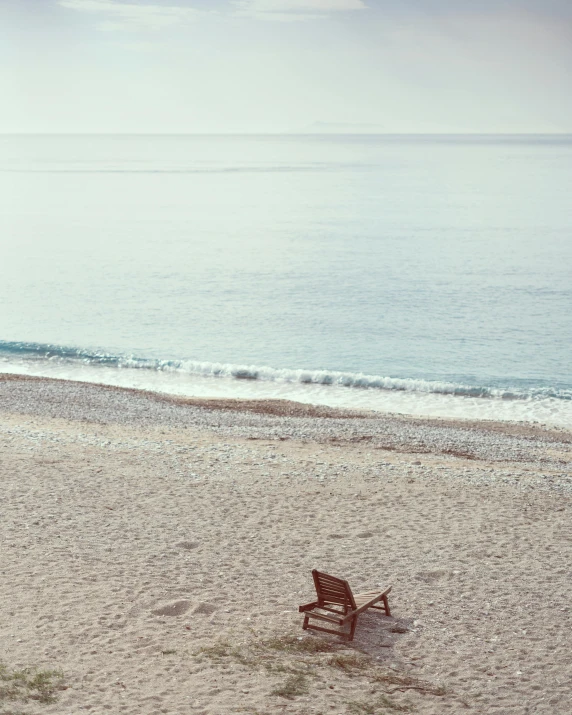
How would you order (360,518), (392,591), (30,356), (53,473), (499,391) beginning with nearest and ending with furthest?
1. (392,591)
2. (360,518)
3. (53,473)
4. (499,391)
5. (30,356)

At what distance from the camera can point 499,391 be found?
27672 mm

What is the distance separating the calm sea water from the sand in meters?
8.54

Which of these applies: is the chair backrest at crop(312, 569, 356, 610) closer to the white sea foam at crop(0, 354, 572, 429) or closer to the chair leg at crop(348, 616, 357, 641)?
the chair leg at crop(348, 616, 357, 641)

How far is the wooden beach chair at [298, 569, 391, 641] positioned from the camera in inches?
380

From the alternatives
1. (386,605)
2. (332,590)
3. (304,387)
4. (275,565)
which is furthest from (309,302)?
(332,590)

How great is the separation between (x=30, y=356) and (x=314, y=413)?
14.0m

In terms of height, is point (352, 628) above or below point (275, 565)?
below

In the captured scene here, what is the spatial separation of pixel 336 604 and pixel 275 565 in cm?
210

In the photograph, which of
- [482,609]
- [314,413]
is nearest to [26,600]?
[482,609]

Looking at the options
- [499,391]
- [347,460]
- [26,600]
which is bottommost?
[26,600]

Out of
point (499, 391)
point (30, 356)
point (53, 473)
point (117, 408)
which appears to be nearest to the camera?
point (53, 473)

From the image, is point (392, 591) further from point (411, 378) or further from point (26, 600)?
point (411, 378)

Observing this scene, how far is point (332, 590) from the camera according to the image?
9859 millimetres

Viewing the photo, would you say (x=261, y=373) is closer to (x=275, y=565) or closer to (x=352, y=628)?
(x=275, y=565)
